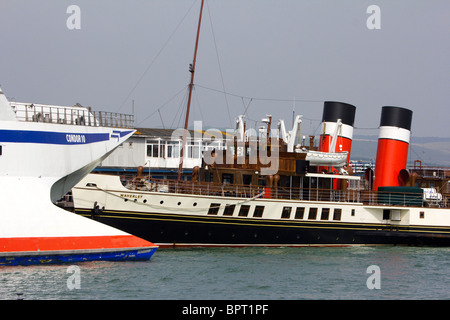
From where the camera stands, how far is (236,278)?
22.9 metres

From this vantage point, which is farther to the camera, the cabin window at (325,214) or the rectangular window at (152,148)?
the rectangular window at (152,148)

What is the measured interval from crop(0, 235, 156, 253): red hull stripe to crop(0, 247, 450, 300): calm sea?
652 millimetres

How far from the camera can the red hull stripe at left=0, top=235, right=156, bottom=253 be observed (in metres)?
22.5

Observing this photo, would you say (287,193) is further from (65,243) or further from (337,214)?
(65,243)

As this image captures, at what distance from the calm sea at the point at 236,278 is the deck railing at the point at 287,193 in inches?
133

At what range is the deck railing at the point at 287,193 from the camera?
102 ft

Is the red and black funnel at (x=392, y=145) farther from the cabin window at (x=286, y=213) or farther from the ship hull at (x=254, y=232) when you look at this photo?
the cabin window at (x=286, y=213)

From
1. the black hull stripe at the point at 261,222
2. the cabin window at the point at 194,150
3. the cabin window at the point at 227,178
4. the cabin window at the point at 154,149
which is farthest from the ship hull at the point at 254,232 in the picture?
the cabin window at the point at 194,150

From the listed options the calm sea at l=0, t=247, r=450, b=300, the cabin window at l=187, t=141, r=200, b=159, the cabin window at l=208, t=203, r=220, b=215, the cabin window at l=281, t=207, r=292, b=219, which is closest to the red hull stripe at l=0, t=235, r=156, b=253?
the calm sea at l=0, t=247, r=450, b=300

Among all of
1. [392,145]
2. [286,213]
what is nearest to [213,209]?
[286,213]

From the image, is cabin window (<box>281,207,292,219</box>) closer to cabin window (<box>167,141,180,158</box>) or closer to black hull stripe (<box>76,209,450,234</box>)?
black hull stripe (<box>76,209,450,234</box>)

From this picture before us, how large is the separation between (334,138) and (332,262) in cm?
855
